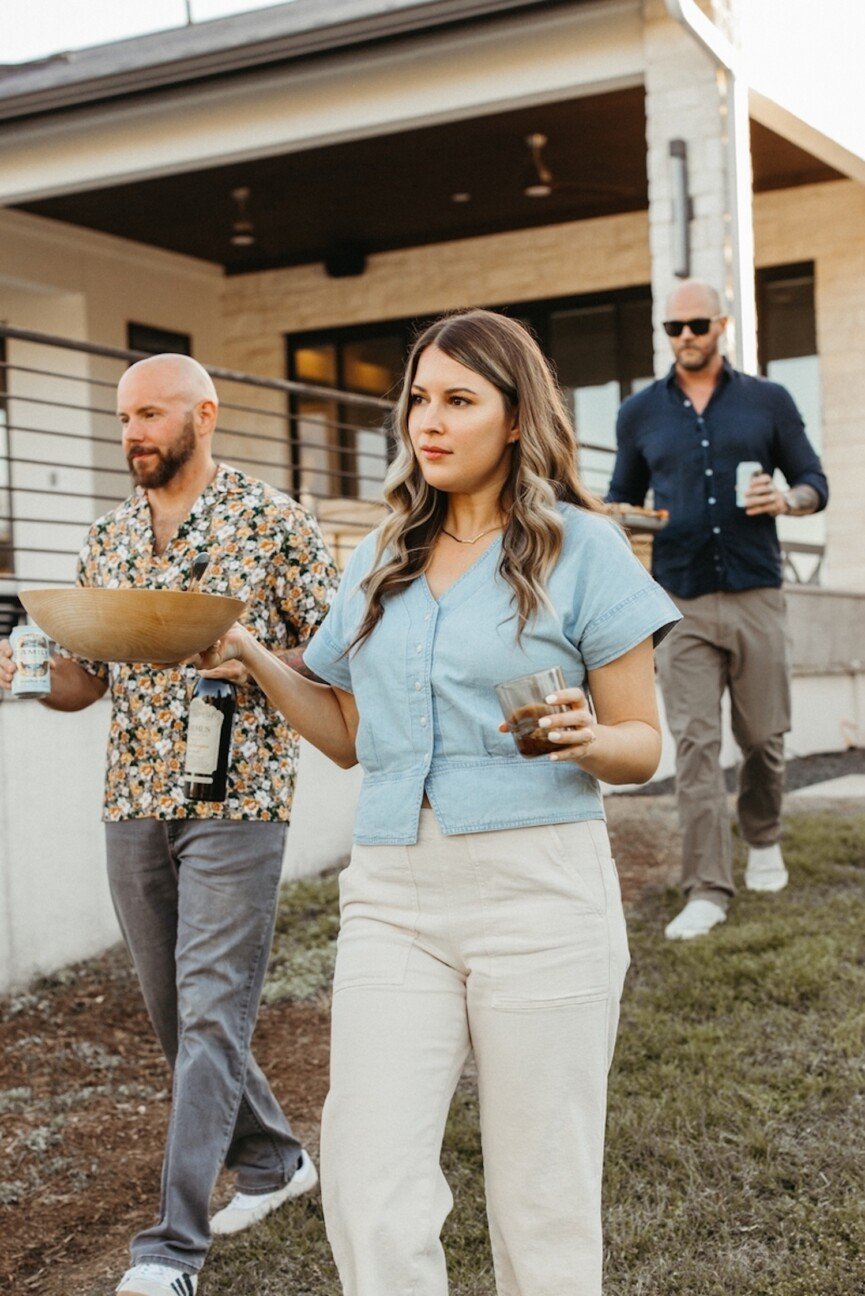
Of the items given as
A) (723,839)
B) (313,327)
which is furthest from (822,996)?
(313,327)

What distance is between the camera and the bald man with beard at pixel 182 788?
3.34m

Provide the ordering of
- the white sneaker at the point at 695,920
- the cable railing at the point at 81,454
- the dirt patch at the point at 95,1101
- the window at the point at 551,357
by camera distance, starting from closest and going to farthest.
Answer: the dirt patch at the point at 95,1101
the white sneaker at the point at 695,920
the cable railing at the point at 81,454
the window at the point at 551,357

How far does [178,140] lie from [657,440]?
6391 millimetres

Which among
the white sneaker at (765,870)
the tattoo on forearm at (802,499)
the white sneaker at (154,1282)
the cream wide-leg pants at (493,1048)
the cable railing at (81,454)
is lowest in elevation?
the white sneaker at (154,1282)

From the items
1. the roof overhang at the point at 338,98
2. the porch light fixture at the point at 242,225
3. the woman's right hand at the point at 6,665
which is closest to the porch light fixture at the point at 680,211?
the roof overhang at the point at 338,98

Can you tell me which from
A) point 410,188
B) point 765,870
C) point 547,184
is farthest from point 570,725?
point 410,188

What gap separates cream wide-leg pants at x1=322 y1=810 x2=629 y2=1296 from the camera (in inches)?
89.5

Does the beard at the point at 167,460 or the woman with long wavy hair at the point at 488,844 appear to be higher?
the beard at the point at 167,460

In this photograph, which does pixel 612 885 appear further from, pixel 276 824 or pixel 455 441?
pixel 276 824

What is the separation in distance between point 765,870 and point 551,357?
8.92 meters

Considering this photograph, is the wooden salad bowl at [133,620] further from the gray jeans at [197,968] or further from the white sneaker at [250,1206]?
the white sneaker at [250,1206]

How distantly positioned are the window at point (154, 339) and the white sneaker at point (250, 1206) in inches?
467

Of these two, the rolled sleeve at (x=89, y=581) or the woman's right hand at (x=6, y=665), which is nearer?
the woman's right hand at (x=6, y=665)

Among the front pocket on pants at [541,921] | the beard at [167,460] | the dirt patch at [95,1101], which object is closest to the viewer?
the front pocket on pants at [541,921]
